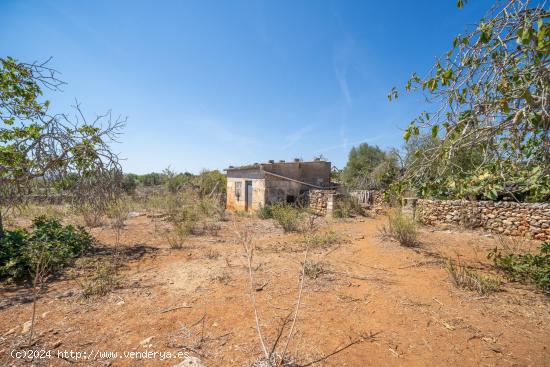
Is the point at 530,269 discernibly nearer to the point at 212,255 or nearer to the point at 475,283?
the point at 475,283

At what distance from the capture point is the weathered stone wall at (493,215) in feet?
23.7

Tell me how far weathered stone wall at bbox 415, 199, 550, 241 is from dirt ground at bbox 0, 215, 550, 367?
375cm

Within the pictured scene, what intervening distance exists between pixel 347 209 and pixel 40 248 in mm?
11036

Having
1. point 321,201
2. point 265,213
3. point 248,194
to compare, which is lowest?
point 265,213

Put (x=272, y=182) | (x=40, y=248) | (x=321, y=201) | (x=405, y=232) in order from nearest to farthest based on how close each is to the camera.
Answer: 1. (x=40, y=248)
2. (x=405, y=232)
3. (x=321, y=201)
4. (x=272, y=182)

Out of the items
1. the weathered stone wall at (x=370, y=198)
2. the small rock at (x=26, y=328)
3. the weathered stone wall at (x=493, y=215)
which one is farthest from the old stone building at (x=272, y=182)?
the small rock at (x=26, y=328)

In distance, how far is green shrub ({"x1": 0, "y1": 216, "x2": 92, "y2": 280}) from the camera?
4.46m

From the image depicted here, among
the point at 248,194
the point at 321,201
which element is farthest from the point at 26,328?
the point at 248,194

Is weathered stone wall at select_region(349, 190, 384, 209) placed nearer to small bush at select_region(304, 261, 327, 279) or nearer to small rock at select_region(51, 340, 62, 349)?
small bush at select_region(304, 261, 327, 279)

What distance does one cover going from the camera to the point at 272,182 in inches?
555

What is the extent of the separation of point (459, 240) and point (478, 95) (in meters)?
6.32

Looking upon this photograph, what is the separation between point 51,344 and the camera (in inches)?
106

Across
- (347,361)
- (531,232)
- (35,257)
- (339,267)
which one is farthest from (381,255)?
(35,257)

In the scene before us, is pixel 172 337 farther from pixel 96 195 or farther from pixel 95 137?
pixel 95 137
